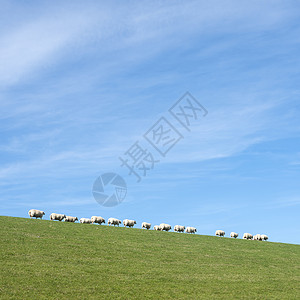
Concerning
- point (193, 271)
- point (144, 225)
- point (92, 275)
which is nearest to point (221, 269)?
point (193, 271)

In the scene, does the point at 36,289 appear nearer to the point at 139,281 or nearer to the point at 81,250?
the point at 139,281

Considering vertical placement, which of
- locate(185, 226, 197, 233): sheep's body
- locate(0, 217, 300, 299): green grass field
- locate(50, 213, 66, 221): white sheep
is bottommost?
locate(0, 217, 300, 299): green grass field

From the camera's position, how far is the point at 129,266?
82.7 ft

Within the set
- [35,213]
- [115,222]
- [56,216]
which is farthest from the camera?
[115,222]

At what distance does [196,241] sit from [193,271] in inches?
491

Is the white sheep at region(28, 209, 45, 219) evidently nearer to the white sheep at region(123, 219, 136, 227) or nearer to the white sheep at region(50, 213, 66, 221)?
the white sheep at region(50, 213, 66, 221)

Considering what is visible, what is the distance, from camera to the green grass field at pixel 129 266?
800 inches

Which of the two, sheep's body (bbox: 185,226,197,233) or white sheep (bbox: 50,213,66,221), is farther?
sheep's body (bbox: 185,226,197,233)

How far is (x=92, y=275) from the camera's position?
22.5 meters

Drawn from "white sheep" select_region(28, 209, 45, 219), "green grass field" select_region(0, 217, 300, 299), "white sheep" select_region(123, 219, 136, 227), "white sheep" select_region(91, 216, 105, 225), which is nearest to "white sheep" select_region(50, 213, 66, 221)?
"white sheep" select_region(28, 209, 45, 219)

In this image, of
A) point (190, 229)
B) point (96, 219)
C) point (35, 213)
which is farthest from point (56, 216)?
point (190, 229)

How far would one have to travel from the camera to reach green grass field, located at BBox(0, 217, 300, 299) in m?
20.3

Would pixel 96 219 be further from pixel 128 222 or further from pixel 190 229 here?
pixel 190 229

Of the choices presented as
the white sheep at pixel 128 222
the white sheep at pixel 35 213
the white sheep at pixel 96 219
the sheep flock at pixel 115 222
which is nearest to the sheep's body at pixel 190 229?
the sheep flock at pixel 115 222
